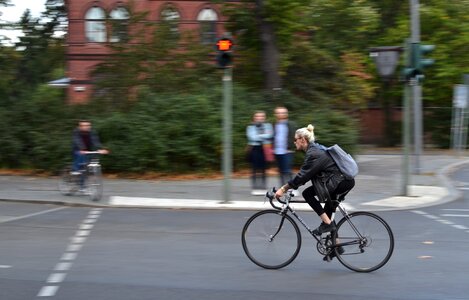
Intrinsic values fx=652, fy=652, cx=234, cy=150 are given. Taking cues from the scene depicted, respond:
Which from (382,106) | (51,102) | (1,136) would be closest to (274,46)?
(51,102)

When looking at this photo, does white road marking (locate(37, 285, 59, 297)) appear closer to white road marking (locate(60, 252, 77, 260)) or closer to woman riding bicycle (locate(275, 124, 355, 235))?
white road marking (locate(60, 252, 77, 260))

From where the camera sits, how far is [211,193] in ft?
50.1

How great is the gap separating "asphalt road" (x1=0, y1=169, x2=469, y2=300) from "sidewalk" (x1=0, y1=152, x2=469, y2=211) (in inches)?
61.8

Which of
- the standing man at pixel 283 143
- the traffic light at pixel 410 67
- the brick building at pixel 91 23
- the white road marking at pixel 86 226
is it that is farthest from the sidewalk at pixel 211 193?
the brick building at pixel 91 23

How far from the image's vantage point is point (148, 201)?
1387cm

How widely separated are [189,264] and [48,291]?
1.87 metres

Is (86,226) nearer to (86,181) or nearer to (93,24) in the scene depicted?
(86,181)

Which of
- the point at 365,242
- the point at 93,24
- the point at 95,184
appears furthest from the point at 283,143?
the point at 93,24

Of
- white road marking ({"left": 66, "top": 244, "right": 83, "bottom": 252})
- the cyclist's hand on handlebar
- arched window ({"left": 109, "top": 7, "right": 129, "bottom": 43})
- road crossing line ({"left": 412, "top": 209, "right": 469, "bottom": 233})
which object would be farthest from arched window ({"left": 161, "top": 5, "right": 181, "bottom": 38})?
the cyclist's hand on handlebar

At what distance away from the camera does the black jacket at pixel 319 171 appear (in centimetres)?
721

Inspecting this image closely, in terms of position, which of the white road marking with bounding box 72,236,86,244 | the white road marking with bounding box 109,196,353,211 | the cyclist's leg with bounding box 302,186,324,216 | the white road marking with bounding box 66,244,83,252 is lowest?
the white road marking with bounding box 109,196,353,211

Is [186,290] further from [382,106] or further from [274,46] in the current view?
[382,106]

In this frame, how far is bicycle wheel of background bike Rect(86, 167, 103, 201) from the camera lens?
1388 cm

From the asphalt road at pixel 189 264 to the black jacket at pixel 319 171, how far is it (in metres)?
1.03
